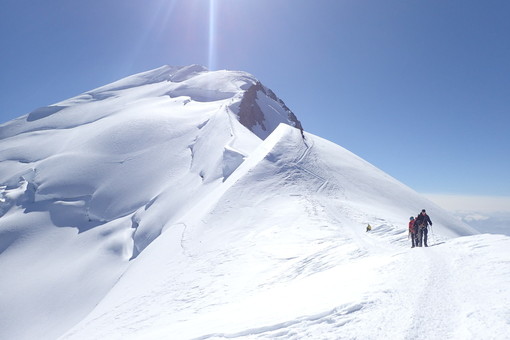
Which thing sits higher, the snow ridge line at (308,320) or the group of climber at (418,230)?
the group of climber at (418,230)

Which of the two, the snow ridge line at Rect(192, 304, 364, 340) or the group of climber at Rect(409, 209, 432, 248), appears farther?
the group of climber at Rect(409, 209, 432, 248)

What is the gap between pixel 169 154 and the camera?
49656 mm

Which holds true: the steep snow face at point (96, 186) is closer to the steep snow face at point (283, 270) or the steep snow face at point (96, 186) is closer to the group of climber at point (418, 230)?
the steep snow face at point (283, 270)

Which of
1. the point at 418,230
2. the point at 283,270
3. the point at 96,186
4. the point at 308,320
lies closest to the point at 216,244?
the point at 283,270

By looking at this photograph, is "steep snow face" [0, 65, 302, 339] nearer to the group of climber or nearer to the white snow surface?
the white snow surface

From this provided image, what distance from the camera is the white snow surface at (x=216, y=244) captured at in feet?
23.2

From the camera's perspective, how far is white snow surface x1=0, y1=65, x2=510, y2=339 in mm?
7082

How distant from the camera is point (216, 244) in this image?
18.4 metres

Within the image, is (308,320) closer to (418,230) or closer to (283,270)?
(283,270)

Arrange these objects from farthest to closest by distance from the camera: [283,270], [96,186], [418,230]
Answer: [96,186] < [418,230] < [283,270]

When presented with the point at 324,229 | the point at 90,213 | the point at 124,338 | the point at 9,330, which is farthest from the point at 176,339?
the point at 90,213

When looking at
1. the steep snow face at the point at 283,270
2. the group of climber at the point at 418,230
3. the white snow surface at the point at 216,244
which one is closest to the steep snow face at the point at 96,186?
the white snow surface at the point at 216,244

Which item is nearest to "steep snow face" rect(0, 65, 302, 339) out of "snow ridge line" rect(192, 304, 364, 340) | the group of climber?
the group of climber

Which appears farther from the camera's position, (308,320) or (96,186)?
(96,186)
